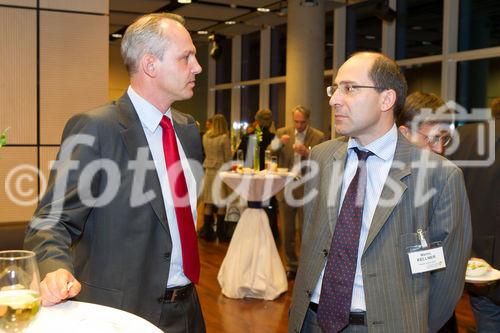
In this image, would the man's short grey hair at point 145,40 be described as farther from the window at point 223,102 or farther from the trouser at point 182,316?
the window at point 223,102

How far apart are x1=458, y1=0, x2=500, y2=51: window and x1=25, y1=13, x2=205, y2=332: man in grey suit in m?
6.31

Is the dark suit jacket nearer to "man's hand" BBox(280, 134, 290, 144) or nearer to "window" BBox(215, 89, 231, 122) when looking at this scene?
"man's hand" BBox(280, 134, 290, 144)

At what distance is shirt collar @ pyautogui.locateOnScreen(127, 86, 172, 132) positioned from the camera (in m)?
1.75

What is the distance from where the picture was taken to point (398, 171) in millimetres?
1777

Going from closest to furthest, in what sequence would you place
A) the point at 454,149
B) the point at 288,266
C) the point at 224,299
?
the point at 454,149, the point at 224,299, the point at 288,266

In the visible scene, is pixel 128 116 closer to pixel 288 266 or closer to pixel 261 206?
pixel 261 206

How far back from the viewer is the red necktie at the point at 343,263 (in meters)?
1.73

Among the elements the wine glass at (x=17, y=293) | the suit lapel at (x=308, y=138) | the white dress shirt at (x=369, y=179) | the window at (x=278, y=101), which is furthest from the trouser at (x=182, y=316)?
the window at (x=278, y=101)

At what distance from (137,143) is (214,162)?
19.4 ft

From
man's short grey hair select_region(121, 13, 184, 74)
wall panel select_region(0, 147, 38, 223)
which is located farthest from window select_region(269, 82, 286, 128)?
man's short grey hair select_region(121, 13, 184, 74)

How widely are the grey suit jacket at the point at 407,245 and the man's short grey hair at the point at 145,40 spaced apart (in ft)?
2.43

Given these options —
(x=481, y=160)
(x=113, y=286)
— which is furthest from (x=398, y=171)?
(x=481, y=160)

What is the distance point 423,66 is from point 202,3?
391cm

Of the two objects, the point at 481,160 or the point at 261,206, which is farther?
the point at 261,206
